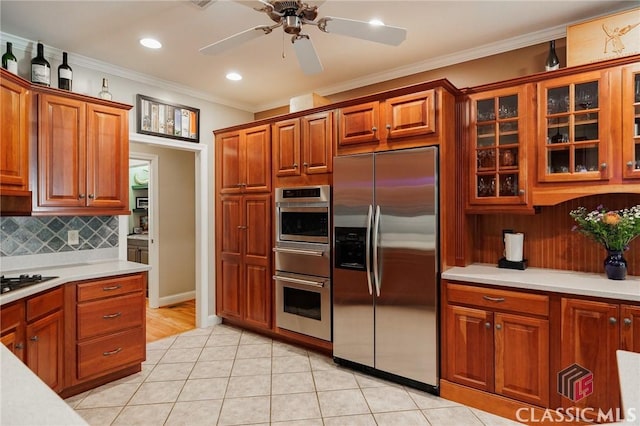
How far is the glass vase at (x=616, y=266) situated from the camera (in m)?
2.26

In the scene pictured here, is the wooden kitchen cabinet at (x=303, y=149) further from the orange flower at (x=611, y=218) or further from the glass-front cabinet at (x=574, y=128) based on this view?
the orange flower at (x=611, y=218)

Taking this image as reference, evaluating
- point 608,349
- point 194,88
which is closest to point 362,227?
point 608,349

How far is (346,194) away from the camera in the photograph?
3.02m

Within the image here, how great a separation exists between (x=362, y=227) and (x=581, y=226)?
5.04 ft

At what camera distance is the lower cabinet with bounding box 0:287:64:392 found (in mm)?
2072

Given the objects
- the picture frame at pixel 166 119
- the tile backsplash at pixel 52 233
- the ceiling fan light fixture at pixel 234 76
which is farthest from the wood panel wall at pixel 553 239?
the tile backsplash at pixel 52 233

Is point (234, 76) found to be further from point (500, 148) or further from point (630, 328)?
point (630, 328)

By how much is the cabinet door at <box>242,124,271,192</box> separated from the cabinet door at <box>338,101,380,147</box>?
939mm

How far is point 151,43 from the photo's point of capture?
2938 mm

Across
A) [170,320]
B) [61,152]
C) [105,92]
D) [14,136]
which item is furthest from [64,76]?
[170,320]

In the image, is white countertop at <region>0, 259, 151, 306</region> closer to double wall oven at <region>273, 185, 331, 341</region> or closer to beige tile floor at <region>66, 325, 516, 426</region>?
beige tile floor at <region>66, 325, 516, 426</region>

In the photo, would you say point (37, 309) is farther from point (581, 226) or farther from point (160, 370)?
point (581, 226)

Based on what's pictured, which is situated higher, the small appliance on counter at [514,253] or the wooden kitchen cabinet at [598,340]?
the small appliance on counter at [514,253]

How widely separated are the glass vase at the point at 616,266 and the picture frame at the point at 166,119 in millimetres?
3985
